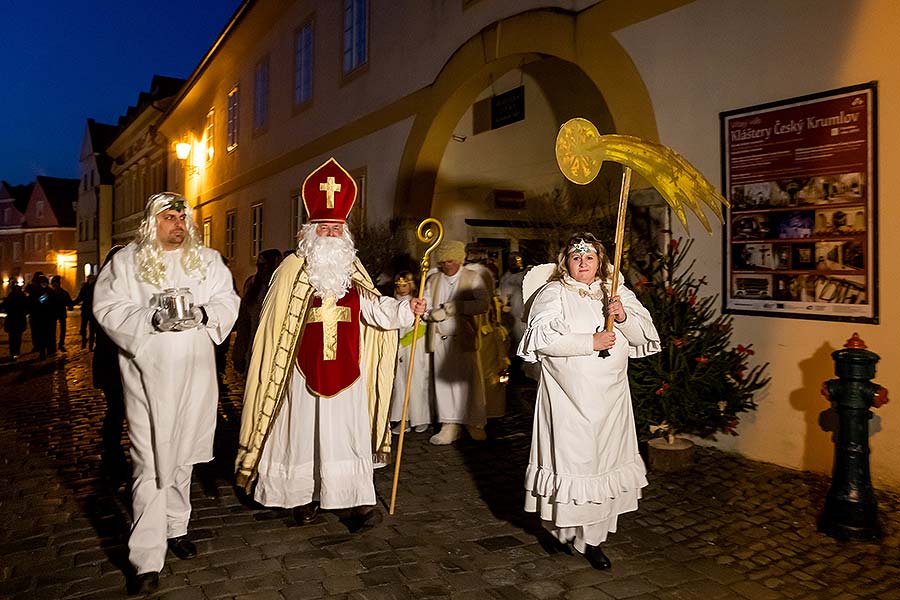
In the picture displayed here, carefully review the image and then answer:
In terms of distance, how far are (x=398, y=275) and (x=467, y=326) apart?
977 millimetres

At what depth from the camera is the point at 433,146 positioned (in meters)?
11.3

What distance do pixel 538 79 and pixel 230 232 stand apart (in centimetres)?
1159

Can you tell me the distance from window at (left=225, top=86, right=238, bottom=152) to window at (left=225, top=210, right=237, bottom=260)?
74.6 inches

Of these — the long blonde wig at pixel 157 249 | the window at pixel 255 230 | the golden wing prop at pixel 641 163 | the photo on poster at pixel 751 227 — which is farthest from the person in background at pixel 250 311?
the window at pixel 255 230

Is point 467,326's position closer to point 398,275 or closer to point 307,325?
point 398,275

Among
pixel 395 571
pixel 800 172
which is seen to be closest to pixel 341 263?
pixel 395 571

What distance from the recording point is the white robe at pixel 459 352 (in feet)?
23.1

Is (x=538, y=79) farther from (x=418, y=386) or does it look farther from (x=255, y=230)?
(x=255, y=230)

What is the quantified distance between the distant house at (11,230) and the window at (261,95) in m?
48.2

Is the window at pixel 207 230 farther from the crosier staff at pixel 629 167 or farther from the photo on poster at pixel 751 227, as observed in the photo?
the crosier staff at pixel 629 167

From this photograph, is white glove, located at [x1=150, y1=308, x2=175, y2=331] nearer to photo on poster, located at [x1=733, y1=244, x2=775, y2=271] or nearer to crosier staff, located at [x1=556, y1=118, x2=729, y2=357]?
crosier staff, located at [x1=556, y1=118, x2=729, y2=357]

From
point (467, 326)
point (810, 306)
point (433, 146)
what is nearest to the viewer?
point (810, 306)

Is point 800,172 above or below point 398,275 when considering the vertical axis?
above

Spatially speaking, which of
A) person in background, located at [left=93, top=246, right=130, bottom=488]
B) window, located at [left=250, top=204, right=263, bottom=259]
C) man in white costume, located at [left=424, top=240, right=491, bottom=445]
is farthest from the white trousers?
window, located at [left=250, top=204, right=263, bottom=259]
